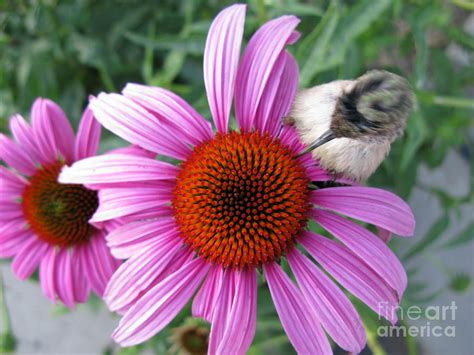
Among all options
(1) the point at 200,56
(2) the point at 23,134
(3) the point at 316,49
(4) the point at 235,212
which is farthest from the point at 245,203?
(1) the point at 200,56

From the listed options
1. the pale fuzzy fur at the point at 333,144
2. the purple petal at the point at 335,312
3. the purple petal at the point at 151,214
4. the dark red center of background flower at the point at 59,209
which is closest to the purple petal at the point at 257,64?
the pale fuzzy fur at the point at 333,144

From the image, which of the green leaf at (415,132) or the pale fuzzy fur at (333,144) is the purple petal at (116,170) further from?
the green leaf at (415,132)

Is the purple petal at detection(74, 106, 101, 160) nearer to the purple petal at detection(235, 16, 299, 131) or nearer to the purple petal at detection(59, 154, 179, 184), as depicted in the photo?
the purple petal at detection(59, 154, 179, 184)

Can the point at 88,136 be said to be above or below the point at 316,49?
below

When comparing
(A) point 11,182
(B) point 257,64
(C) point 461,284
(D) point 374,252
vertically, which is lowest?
(C) point 461,284

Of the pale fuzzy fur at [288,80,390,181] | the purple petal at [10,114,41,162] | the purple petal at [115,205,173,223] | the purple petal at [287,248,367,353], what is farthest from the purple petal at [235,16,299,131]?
the purple petal at [10,114,41,162]

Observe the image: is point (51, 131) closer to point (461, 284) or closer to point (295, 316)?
point (295, 316)
